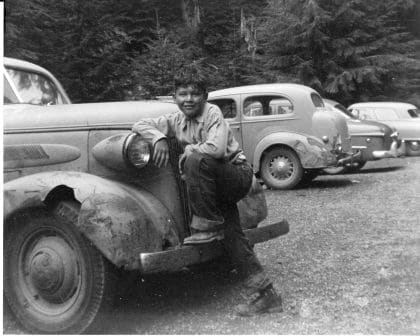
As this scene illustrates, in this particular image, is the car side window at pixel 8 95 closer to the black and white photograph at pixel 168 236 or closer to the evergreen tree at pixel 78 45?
the black and white photograph at pixel 168 236

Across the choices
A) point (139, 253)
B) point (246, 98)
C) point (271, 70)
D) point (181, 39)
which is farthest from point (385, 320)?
point (271, 70)

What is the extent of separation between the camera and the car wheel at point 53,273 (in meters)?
3.43

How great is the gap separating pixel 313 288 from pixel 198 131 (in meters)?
1.43

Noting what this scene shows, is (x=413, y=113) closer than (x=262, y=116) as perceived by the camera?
No

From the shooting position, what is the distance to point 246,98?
1066 centimetres

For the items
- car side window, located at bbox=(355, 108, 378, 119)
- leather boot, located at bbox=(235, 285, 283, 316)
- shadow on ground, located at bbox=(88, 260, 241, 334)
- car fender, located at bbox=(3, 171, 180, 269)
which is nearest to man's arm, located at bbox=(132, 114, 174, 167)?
car fender, located at bbox=(3, 171, 180, 269)

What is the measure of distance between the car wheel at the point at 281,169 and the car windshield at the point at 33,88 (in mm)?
5301

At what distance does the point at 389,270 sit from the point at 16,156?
110 inches

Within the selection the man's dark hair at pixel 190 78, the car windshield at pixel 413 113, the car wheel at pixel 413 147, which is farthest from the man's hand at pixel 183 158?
the car windshield at pixel 413 113

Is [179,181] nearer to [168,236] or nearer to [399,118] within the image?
[168,236]

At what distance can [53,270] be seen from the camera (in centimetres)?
354

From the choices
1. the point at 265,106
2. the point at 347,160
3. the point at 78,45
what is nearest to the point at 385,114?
the point at 347,160

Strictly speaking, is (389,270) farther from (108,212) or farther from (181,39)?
(181,39)

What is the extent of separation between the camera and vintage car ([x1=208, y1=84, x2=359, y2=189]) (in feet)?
33.1
